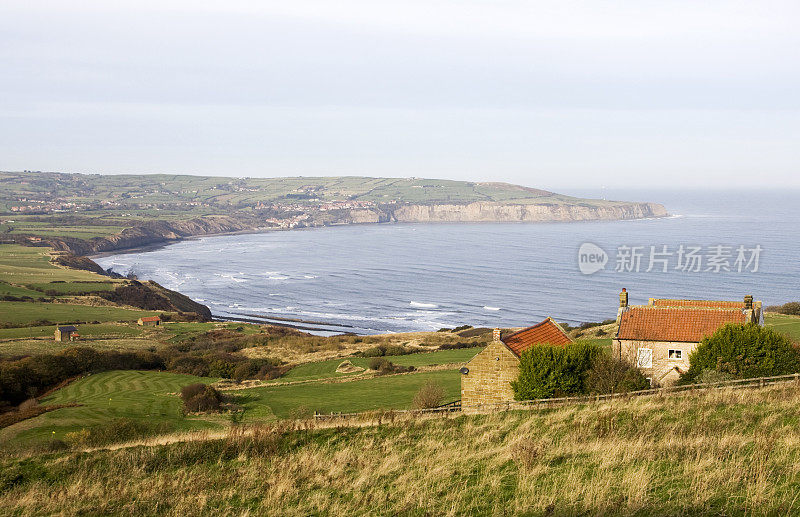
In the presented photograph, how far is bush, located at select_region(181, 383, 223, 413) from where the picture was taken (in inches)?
1358

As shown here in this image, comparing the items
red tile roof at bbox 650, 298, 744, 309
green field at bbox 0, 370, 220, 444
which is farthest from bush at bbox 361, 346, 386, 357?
red tile roof at bbox 650, 298, 744, 309

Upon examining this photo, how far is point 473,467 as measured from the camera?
1374 centimetres

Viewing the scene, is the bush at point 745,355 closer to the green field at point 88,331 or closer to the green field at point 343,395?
the green field at point 343,395

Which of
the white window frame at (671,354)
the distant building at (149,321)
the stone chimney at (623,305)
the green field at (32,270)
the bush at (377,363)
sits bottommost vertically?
the distant building at (149,321)

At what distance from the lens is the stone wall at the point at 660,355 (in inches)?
1363

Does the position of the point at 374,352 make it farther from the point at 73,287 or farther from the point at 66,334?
the point at 73,287

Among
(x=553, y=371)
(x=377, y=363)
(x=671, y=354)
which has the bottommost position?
(x=377, y=363)

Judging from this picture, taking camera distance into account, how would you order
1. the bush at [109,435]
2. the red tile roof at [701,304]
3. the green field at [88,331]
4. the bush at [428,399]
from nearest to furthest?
1. the bush at [109,435]
2. the bush at [428,399]
3. the red tile roof at [701,304]
4. the green field at [88,331]

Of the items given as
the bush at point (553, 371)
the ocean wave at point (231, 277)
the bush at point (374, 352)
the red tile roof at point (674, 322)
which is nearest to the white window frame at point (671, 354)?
the red tile roof at point (674, 322)

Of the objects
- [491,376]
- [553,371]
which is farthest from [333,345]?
[553,371]

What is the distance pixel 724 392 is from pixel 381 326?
3044 inches

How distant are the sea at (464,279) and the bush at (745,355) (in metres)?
62.5

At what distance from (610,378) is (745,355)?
26.4ft

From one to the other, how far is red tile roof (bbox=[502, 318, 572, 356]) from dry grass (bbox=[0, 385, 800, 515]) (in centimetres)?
1053
